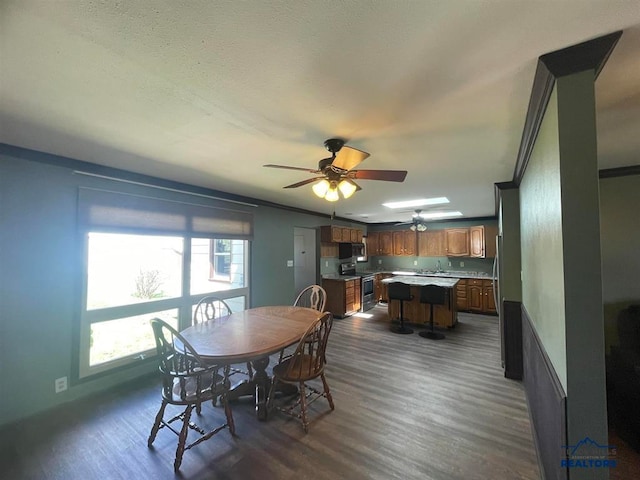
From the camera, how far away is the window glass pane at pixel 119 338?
2.75 m

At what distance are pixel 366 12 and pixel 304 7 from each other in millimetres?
221

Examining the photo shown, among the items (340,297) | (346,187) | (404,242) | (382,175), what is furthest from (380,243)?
(382,175)

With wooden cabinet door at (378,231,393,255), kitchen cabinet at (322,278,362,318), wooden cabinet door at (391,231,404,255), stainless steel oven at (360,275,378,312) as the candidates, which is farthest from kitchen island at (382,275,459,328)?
wooden cabinet door at (378,231,393,255)

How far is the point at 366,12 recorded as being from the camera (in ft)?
3.06

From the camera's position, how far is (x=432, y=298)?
15.3ft

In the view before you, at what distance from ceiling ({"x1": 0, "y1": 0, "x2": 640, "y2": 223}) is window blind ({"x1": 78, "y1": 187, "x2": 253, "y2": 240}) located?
1.85 ft

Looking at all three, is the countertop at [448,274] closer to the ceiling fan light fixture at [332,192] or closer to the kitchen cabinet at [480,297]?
the kitchen cabinet at [480,297]

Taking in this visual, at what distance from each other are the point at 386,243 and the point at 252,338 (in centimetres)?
618

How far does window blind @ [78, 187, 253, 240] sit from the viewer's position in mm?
2643

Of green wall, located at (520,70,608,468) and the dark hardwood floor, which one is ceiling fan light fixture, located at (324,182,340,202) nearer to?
green wall, located at (520,70,608,468)

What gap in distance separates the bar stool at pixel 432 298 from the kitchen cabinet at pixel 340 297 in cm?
168

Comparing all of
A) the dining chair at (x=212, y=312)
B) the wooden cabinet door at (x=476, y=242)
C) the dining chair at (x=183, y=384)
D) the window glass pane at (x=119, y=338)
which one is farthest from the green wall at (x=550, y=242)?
the wooden cabinet door at (x=476, y=242)

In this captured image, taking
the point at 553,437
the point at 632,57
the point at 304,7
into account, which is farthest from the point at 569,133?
the point at 553,437

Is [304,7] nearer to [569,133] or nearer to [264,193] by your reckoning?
[569,133]
